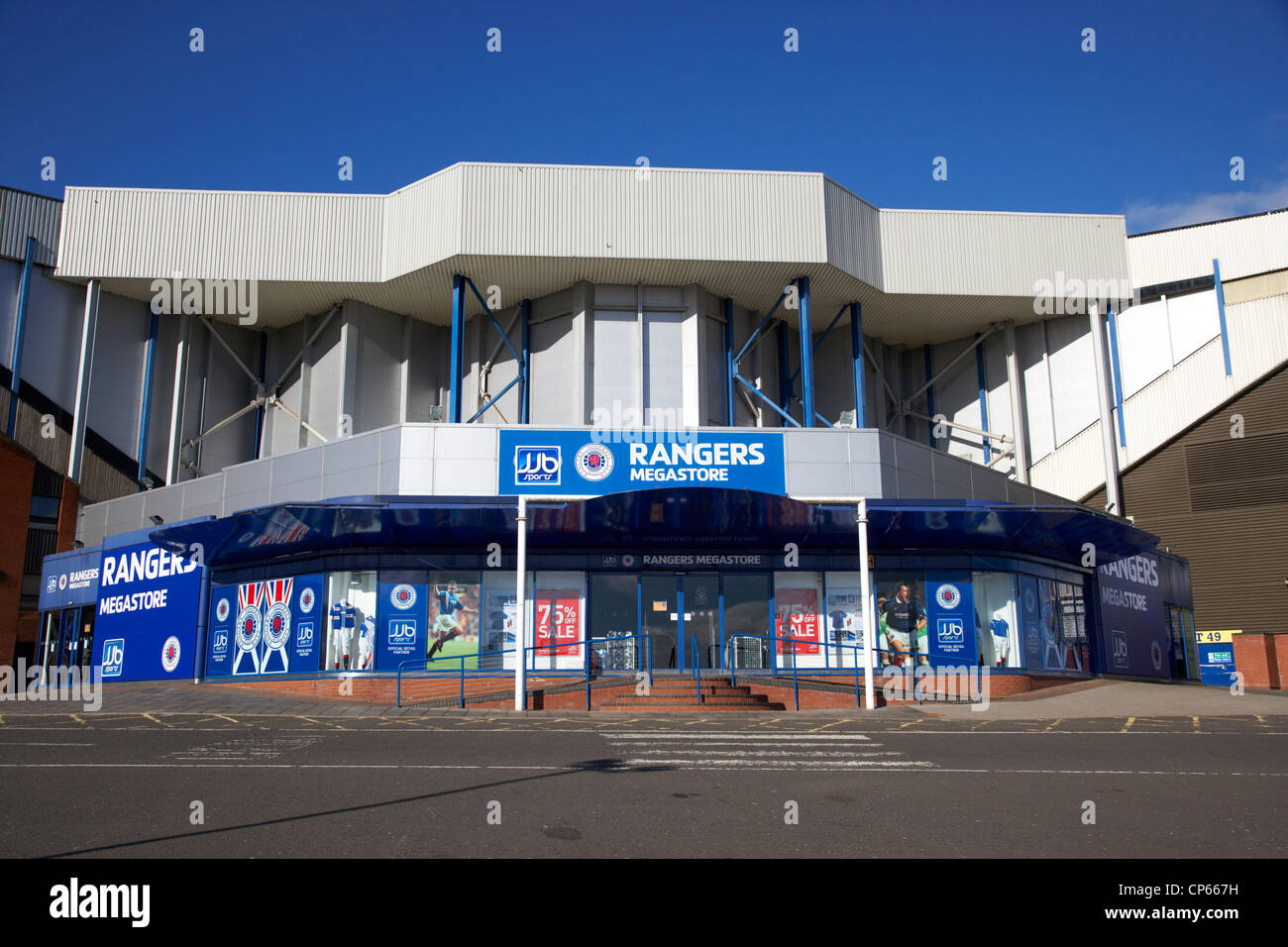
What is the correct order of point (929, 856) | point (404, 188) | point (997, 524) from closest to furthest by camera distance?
point (929, 856)
point (997, 524)
point (404, 188)

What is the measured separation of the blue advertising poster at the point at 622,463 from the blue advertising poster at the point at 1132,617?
12239mm

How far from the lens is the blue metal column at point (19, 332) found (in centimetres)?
3122

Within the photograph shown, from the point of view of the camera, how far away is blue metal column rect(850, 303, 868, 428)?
98.7 ft

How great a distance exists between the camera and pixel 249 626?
26.3 metres

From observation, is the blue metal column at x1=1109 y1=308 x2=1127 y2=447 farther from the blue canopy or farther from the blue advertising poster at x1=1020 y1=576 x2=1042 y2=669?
the blue advertising poster at x1=1020 y1=576 x2=1042 y2=669

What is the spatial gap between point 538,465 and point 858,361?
38.5 feet

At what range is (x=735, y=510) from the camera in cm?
2197

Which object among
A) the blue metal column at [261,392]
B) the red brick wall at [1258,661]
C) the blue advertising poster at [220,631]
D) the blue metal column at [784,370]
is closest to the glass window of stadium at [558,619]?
the blue advertising poster at [220,631]

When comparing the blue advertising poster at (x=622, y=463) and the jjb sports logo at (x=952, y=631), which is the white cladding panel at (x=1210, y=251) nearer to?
the jjb sports logo at (x=952, y=631)

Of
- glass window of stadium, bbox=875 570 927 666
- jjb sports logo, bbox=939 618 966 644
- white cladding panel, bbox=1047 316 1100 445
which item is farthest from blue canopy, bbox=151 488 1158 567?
white cladding panel, bbox=1047 316 1100 445

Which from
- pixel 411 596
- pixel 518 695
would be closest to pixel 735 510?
pixel 518 695

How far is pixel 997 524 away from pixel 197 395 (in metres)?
24.4

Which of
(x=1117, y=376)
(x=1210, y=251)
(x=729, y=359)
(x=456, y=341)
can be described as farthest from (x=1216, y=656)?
(x=456, y=341)
